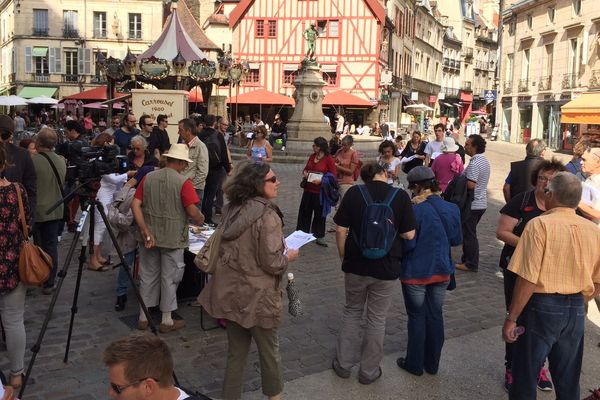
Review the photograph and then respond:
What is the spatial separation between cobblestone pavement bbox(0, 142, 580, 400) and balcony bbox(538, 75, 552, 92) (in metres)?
32.2

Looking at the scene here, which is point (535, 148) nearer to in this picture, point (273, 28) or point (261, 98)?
point (261, 98)

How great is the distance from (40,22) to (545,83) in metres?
35.5

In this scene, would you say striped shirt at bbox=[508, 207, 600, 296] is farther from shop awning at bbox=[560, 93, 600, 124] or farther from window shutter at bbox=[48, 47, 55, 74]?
window shutter at bbox=[48, 47, 55, 74]

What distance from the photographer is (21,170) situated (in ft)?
17.2

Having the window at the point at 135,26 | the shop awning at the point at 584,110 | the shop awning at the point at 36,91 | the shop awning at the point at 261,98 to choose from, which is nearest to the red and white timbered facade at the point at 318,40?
the shop awning at the point at 261,98

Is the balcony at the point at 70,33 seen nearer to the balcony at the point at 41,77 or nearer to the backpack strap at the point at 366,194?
the balcony at the point at 41,77

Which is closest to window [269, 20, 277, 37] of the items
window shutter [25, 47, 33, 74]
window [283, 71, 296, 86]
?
window [283, 71, 296, 86]

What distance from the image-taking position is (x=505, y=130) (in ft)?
146

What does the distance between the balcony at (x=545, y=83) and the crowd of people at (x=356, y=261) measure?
33.1m

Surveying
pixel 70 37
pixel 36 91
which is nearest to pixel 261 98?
pixel 70 37

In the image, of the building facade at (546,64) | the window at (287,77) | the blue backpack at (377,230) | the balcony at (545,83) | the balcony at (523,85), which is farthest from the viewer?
the window at (287,77)

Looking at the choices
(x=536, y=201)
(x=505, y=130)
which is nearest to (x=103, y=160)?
(x=536, y=201)

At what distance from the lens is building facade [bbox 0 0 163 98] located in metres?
44.8

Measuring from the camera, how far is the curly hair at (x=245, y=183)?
12.5ft
